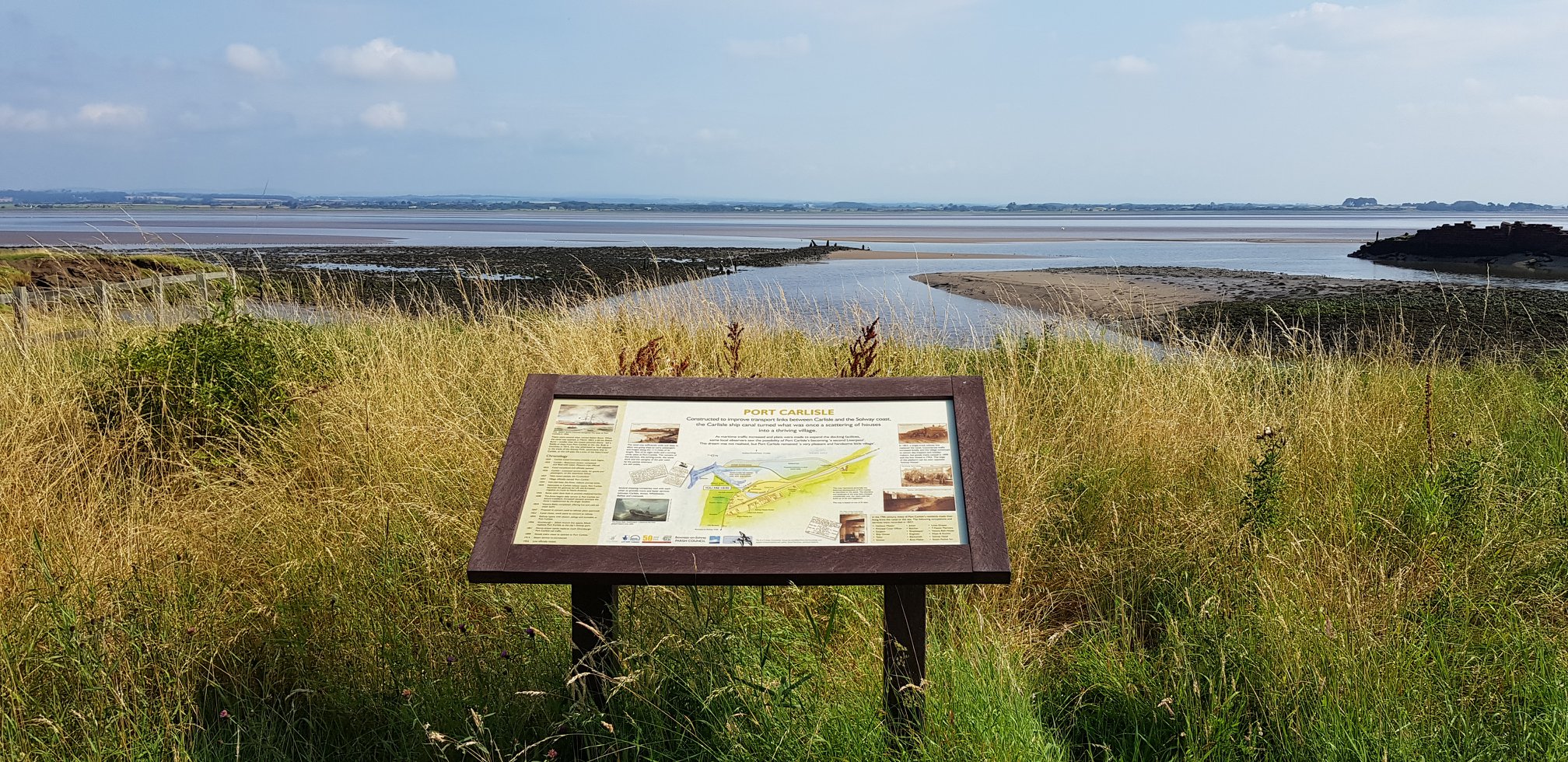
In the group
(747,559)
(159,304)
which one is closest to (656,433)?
(747,559)

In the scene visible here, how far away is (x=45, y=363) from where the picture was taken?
711cm

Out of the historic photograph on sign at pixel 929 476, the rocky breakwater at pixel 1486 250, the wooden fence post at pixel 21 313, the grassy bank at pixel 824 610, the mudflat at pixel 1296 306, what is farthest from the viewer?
the rocky breakwater at pixel 1486 250

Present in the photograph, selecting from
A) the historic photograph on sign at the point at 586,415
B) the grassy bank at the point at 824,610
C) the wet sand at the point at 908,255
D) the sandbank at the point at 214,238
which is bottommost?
the grassy bank at the point at 824,610

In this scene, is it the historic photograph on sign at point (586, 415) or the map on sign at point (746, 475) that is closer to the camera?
the map on sign at point (746, 475)

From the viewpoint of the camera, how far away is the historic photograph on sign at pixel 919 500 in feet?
9.15

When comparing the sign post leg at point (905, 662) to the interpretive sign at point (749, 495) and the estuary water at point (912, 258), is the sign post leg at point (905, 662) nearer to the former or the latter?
the interpretive sign at point (749, 495)

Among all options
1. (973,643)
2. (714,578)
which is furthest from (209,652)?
(973,643)

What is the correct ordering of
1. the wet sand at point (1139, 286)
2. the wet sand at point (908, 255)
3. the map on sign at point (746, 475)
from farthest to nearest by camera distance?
the wet sand at point (908, 255) < the wet sand at point (1139, 286) < the map on sign at point (746, 475)

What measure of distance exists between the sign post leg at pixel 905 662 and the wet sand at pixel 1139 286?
1749 cm

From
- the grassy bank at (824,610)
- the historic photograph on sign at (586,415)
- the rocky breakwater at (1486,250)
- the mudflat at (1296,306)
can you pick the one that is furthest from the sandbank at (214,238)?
the historic photograph on sign at (586,415)

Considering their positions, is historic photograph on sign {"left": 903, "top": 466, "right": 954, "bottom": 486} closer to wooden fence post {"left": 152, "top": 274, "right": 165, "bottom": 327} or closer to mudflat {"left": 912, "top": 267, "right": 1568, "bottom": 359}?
wooden fence post {"left": 152, "top": 274, "right": 165, "bottom": 327}

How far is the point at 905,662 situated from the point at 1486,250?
45.6 meters

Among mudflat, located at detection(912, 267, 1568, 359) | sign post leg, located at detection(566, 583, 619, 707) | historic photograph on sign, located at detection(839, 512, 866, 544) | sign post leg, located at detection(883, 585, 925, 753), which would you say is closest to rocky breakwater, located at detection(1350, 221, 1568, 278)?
mudflat, located at detection(912, 267, 1568, 359)

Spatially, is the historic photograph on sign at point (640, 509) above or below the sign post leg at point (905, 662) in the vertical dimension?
above
